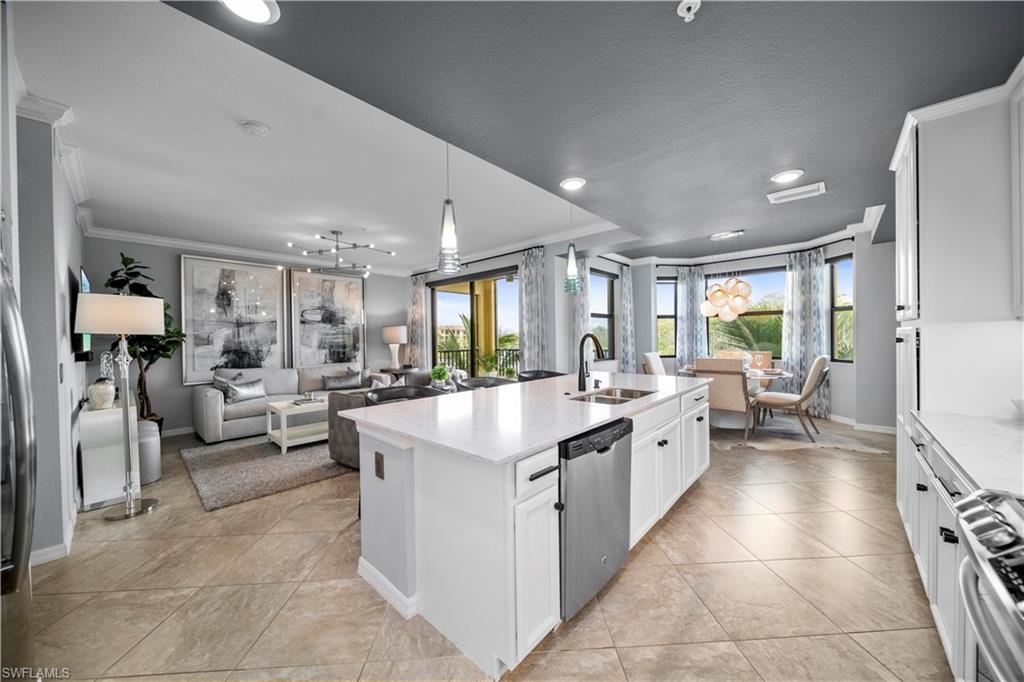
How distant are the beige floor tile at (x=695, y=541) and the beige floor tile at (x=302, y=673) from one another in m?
1.69

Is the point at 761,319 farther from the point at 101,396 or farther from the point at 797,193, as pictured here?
the point at 101,396

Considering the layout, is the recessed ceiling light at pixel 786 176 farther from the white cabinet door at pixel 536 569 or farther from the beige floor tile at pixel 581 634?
the beige floor tile at pixel 581 634

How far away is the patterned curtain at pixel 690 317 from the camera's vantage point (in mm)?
7227

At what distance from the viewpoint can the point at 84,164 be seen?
313 centimetres

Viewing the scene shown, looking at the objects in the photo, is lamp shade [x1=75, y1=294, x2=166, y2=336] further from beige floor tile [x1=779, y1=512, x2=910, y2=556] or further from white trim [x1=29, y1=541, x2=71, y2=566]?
beige floor tile [x1=779, y1=512, x2=910, y2=556]

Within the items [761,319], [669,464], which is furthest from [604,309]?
[669,464]

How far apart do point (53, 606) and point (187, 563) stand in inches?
19.6

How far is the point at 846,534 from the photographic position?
2.46 m

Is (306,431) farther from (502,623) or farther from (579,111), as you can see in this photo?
(579,111)

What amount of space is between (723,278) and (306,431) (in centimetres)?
703

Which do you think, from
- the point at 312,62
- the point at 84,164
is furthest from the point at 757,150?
the point at 84,164

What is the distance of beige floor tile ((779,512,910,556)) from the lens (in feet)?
7.50

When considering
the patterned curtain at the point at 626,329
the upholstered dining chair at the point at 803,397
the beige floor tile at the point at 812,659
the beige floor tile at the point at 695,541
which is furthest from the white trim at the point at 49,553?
the patterned curtain at the point at 626,329

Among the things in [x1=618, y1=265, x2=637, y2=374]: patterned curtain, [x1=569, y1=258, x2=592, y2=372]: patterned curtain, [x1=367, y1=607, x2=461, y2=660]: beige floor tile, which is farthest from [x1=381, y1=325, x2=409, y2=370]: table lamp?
[x1=367, y1=607, x2=461, y2=660]: beige floor tile
